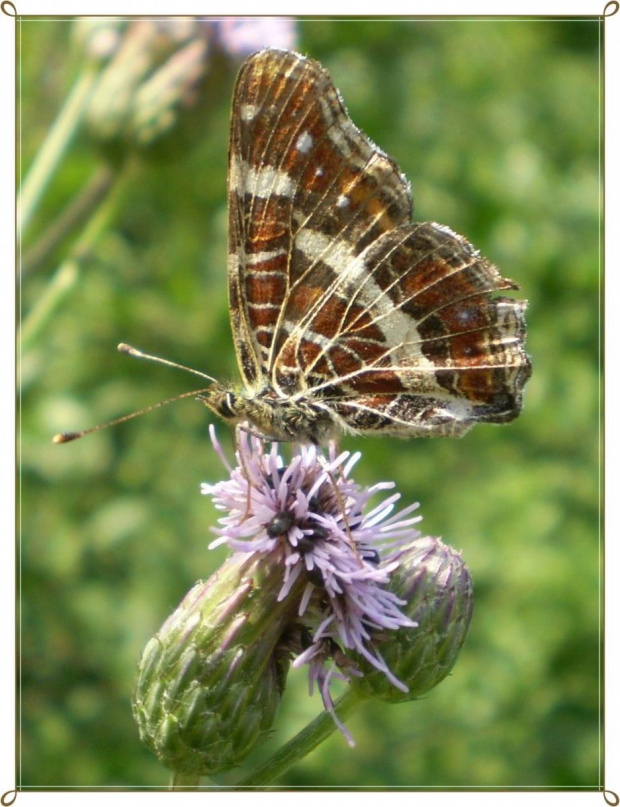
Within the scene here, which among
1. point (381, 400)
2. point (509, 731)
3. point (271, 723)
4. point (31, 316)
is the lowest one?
point (509, 731)

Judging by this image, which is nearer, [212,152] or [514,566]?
[514,566]

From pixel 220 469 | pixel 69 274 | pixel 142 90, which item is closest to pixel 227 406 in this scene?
pixel 69 274

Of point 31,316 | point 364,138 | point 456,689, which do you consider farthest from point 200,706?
point 456,689

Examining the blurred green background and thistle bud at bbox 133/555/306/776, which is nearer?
thistle bud at bbox 133/555/306/776

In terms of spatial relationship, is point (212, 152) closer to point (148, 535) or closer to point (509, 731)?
point (148, 535)

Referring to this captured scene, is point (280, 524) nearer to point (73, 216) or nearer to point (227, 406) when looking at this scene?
point (227, 406)

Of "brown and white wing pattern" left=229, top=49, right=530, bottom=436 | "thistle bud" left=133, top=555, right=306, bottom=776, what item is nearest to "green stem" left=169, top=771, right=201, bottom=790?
"thistle bud" left=133, top=555, right=306, bottom=776

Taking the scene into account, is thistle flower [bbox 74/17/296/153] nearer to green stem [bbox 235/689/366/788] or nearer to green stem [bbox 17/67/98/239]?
green stem [bbox 17/67/98/239]
